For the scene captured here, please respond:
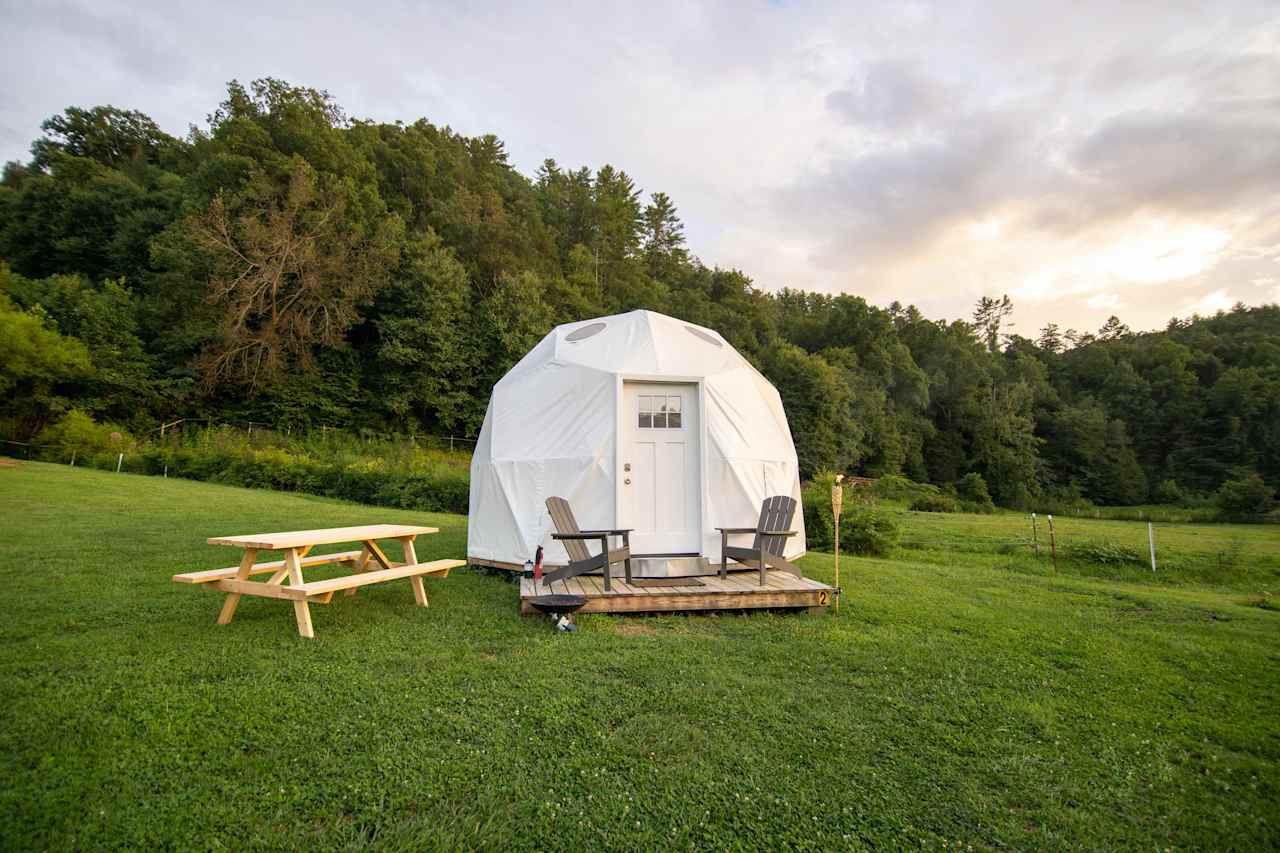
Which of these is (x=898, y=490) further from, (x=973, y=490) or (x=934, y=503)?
(x=973, y=490)

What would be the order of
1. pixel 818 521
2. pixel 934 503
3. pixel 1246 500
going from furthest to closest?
pixel 934 503
pixel 1246 500
pixel 818 521

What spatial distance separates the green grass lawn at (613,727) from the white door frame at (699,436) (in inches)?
52.5

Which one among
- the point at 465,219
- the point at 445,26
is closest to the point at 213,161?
the point at 465,219

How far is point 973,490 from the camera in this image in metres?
38.7

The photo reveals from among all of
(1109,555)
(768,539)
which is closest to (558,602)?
(768,539)

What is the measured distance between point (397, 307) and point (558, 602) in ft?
80.4

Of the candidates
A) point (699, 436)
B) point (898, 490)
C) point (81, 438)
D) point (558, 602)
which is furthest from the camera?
point (898, 490)

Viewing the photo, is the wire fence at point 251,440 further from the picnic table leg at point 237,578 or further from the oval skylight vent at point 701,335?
the picnic table leg at point 237,578

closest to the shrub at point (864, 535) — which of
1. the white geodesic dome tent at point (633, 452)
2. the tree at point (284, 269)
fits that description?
the white geodesic dome tent at point (633, 452)

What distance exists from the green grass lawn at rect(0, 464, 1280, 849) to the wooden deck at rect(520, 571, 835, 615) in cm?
15

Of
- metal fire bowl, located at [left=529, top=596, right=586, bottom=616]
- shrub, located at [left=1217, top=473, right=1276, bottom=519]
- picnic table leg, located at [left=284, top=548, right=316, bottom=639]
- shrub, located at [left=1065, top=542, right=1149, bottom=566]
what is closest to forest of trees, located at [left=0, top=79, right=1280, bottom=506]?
shrub, located at [left=1217, top=473, right=1276, bottom=519]

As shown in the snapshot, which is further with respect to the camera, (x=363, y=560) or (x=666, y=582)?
(x=666, y=582)

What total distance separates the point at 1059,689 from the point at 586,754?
10.8 feet

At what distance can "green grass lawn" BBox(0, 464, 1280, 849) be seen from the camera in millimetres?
2326
